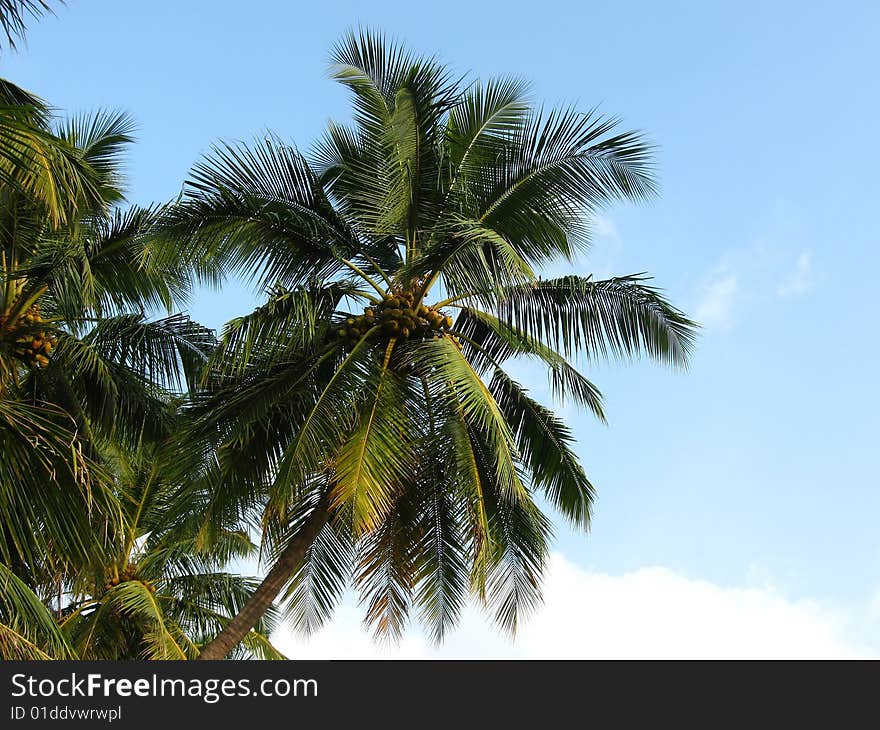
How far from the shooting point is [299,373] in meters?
13.0

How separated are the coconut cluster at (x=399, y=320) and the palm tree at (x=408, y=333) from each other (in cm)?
3

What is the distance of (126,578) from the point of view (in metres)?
17.5

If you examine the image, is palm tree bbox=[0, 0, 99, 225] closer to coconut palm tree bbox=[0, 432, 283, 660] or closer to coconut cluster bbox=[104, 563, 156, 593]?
coconut palm tree bbox=[0, 432, 283, 660]

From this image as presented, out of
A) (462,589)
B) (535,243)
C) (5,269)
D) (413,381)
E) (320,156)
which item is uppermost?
(320,156)

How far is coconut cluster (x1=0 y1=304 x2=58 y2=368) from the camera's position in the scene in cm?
1432

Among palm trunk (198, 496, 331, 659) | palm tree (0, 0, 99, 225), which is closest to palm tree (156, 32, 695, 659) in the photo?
palm trunk (198, 496, 331, 659)

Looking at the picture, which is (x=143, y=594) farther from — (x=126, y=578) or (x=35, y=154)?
(x=35, y=154)

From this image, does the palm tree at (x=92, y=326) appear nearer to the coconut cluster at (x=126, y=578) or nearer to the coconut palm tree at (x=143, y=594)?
the coconut palm tree at (x=143, y=594)

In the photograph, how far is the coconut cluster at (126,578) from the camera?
667 inches

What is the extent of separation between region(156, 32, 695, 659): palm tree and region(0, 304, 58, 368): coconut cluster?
2263 millimetres
